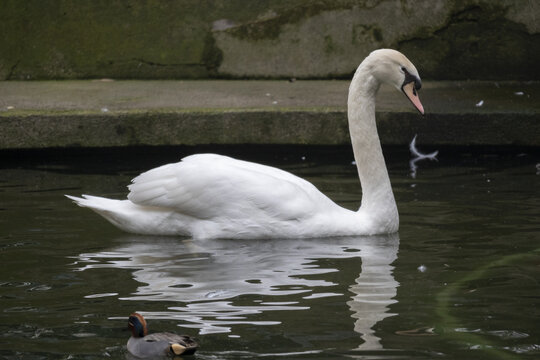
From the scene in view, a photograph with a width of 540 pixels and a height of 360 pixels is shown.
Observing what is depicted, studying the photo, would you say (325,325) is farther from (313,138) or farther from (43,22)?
(43,22)

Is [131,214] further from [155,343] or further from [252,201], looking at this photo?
[155,343]

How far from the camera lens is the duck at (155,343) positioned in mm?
3441

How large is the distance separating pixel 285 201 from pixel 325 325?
62.8 inches

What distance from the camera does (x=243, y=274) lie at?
4.78 meters

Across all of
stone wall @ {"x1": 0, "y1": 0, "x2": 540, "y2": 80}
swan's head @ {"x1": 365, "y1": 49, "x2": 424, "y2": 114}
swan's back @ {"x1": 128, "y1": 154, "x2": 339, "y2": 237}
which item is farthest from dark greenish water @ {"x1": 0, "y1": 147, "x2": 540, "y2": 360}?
stone wall @ {"x1": 0, "y1": 0, "x2": 540, "y2": 80}

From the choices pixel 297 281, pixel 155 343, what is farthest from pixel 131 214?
pixel 155 343

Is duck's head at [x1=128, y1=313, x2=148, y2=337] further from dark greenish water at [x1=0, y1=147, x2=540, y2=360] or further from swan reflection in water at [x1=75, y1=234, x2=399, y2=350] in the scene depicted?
swan reflection in water at [x1=75, y1=234, x2=399, y2=350]

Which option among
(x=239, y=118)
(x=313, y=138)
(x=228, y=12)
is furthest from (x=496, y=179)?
(x=228, y=12)

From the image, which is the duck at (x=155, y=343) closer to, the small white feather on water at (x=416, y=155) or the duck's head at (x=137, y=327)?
the duck's head at (x=137, y=327)

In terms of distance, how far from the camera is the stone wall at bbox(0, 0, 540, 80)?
9.14 metres

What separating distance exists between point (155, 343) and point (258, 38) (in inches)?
236

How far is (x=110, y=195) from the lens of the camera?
654 centimetres

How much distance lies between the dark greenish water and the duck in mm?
85

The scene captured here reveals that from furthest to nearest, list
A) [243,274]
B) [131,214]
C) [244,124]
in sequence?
[244,124] → [131,214] → [243,274]
